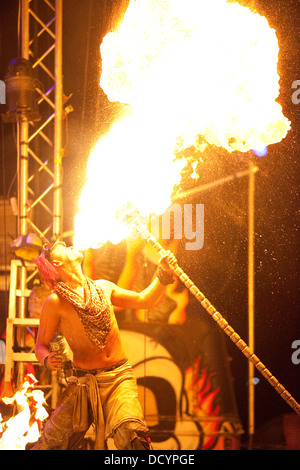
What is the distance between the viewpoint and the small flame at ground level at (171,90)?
5480 mm

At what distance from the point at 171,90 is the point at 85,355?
2392mm

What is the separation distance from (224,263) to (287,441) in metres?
1.82

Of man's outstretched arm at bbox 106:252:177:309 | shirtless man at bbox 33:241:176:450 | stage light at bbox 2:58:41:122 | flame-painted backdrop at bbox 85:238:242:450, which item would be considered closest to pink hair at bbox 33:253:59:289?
shirtless man at bbox 33:241:176:450

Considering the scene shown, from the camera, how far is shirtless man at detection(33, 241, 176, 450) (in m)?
4.53

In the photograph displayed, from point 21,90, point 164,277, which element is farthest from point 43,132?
point 164,277

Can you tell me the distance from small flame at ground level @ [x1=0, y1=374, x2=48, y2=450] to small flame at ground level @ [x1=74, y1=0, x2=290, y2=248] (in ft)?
4.38

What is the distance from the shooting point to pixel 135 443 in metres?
4.33

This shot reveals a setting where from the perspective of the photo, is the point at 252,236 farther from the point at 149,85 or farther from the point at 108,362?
the point at 108,362

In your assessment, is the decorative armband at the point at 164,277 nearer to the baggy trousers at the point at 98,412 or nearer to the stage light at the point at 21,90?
the baggy trousers at the point at 98,412

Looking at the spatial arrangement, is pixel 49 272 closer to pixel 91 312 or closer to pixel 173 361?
pixel 91 312

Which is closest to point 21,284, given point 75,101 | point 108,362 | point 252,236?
point 108,362

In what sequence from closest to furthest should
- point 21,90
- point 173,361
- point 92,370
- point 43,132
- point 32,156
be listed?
point 92,370 → point 21,90 → point 32,156 → point 173,361 → point 43,132

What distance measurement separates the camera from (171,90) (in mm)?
5621

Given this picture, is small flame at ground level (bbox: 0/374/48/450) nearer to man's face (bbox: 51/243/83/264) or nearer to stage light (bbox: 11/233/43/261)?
stage light (bbox: 11/233/43/261)
